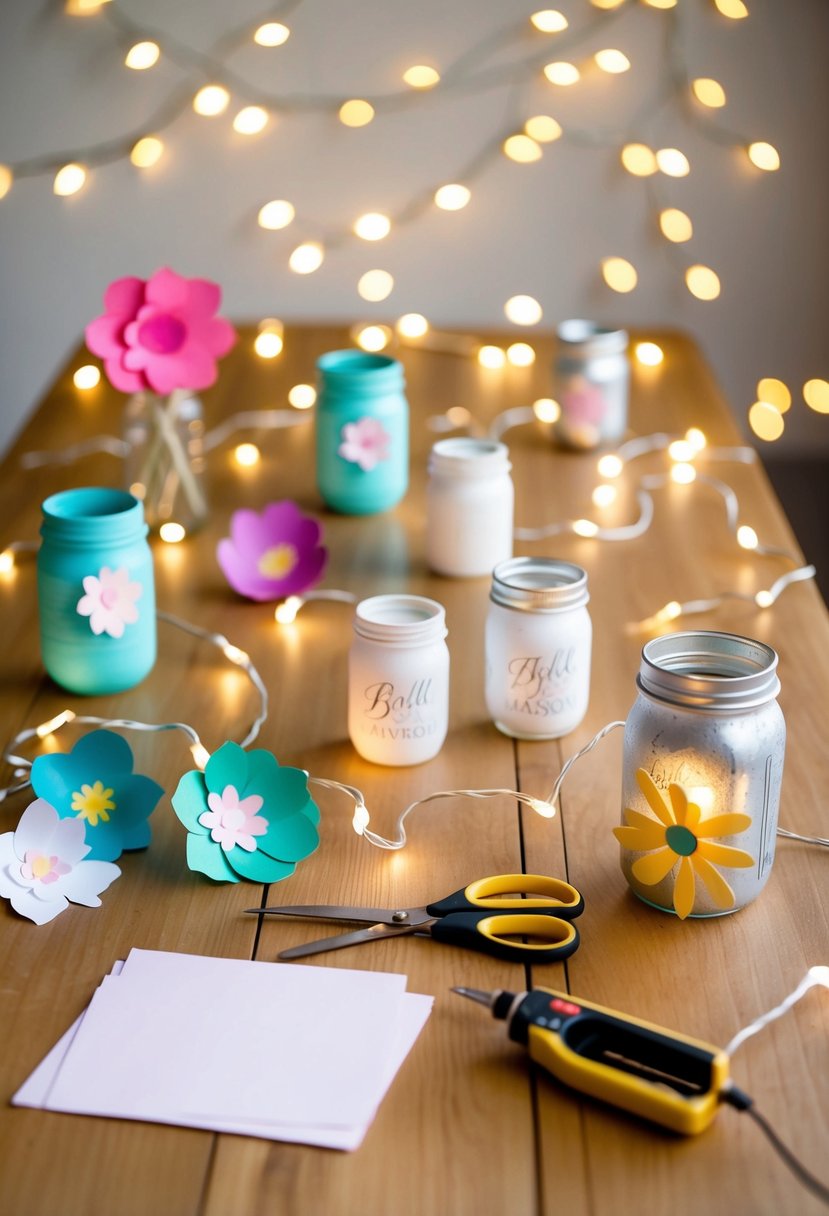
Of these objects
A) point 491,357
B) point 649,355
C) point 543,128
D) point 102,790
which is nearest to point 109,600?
point 102,790

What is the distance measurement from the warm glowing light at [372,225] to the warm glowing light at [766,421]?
2.41 feet

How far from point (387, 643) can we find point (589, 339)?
2.55 feet

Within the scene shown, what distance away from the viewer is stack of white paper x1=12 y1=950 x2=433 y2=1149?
639mm

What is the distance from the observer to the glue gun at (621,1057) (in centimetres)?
62

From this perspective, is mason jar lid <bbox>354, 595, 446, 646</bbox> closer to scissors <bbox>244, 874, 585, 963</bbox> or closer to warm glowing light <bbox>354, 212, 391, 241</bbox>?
scissors <bbox>244, 874, 585, 963</bbox>

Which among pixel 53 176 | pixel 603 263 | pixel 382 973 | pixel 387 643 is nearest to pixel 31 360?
pixel 53 176

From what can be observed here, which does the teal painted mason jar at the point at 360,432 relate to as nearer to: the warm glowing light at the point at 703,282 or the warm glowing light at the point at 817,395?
the warm glowing light at the point at 703,282

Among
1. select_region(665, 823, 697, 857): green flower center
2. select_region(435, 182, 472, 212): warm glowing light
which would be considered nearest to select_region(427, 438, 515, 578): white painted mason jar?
select_region(665, 823, 697, 857): green flower center

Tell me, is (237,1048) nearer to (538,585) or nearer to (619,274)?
(538,585)

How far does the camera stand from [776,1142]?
1.99 feet

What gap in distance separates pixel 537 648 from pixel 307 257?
4.64 ft

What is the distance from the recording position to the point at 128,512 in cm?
106

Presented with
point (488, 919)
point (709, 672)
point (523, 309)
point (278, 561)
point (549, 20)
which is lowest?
point (523, 309)

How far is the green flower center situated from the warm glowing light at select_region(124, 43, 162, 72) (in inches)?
69.3
